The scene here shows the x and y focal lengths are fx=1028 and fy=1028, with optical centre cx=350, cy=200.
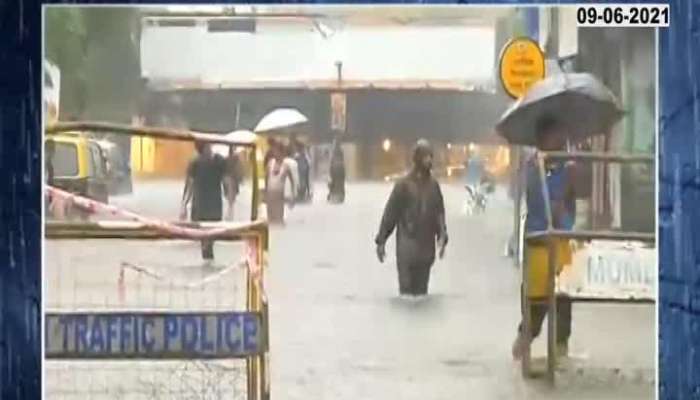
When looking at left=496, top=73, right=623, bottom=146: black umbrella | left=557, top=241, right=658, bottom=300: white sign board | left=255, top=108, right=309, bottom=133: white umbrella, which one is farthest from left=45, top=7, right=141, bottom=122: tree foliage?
left=557, top=241, right=658, bottom=300: white sign board

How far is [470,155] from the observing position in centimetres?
109

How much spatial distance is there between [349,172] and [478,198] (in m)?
0.14

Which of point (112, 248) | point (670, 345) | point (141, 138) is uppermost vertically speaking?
point (141, 138)

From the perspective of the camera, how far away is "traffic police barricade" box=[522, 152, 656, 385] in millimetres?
1079

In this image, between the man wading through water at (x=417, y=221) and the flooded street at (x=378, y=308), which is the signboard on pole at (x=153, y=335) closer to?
the flooded street at (x=378, y=308)

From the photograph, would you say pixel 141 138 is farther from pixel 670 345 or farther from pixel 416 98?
pixel 670 345

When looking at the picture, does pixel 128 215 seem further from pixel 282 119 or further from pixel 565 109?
pixel 565 109

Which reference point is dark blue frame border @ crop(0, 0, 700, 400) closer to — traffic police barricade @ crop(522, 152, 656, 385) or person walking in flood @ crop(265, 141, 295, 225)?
traffic police barricade @ crop(522, 152, 656, 385)

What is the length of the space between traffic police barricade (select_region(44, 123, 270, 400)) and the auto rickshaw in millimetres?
11

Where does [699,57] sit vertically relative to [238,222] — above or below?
above

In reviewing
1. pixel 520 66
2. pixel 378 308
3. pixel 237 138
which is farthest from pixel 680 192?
pixel 237 138

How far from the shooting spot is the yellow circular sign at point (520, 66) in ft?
3.55

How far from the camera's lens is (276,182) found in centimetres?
109

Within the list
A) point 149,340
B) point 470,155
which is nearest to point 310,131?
point 470,155
